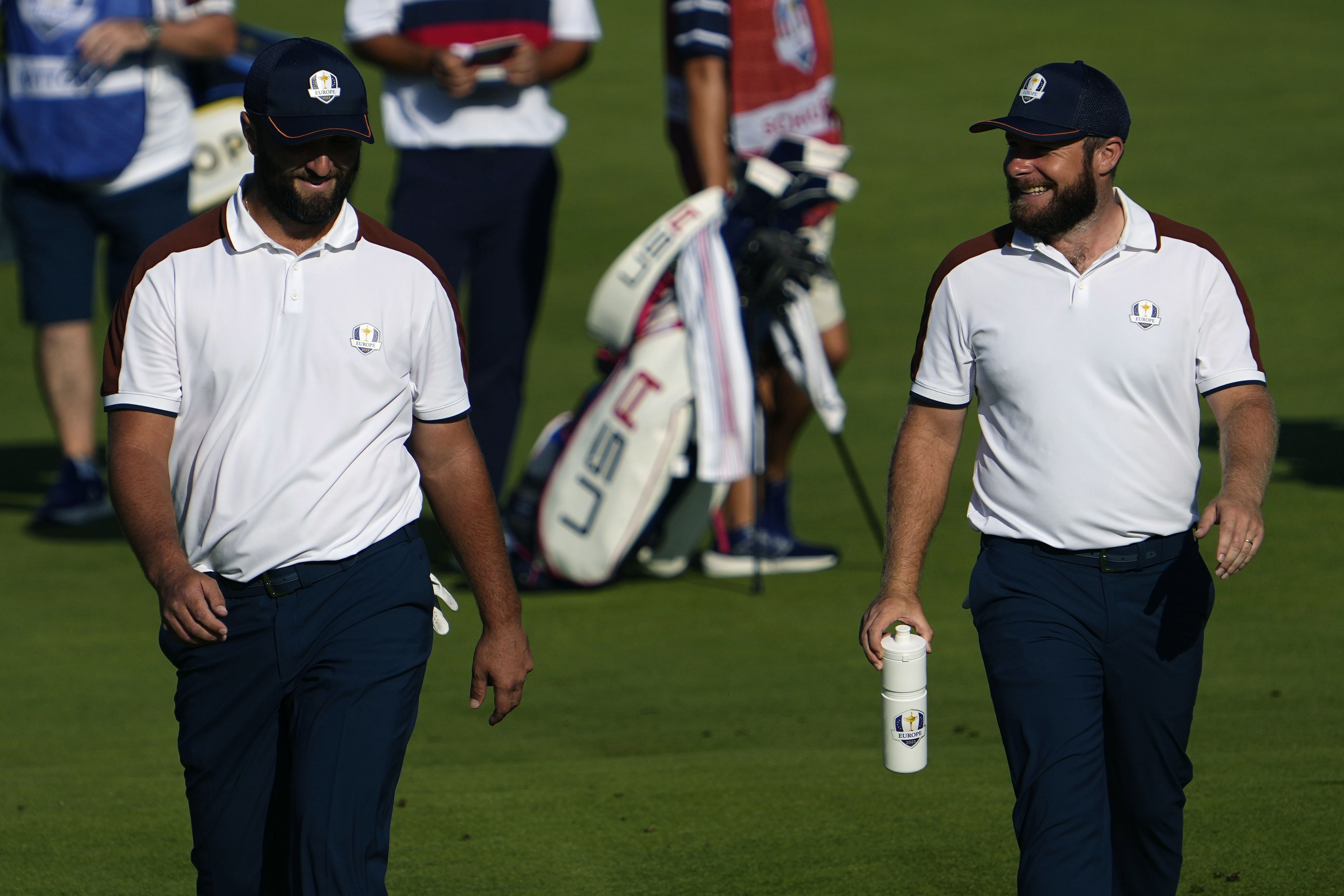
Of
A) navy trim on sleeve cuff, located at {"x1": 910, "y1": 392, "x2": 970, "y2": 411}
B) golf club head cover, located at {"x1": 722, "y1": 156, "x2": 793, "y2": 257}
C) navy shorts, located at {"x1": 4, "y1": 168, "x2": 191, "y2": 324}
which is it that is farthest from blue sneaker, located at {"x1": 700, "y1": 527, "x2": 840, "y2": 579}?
navy trim on sleeve cuff, located at {"x1": 910, "y1": 392, "x2": 970, "y2": 411}

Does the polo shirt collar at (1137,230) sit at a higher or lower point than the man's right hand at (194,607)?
higher

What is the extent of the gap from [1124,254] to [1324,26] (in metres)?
16.8

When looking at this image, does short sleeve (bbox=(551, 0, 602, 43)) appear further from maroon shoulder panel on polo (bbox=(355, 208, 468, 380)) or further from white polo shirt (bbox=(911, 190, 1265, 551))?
white polo shirt (bbox=(911, 190, 1265, 551))

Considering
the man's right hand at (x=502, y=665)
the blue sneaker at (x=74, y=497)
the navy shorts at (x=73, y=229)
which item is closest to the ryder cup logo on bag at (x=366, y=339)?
the man's right hand at (x=502, y=665)

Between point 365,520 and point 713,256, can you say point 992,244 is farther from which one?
point 713,256

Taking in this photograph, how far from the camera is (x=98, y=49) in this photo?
740cm

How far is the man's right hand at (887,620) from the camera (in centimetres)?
369

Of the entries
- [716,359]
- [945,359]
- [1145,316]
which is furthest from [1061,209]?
[716,359]

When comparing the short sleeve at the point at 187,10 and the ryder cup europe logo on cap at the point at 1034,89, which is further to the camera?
the short sleeve at the point at 187,10

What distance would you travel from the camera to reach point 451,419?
3.80m

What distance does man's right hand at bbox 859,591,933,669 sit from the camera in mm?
3693

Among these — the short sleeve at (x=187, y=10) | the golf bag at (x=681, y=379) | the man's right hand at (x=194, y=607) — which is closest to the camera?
the man's right hand at (x=194, y=607)

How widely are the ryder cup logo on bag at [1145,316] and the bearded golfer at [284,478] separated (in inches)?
56.1

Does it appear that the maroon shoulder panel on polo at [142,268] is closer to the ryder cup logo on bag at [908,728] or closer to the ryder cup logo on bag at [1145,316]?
the ryder cup logo on bag at [908,728]
